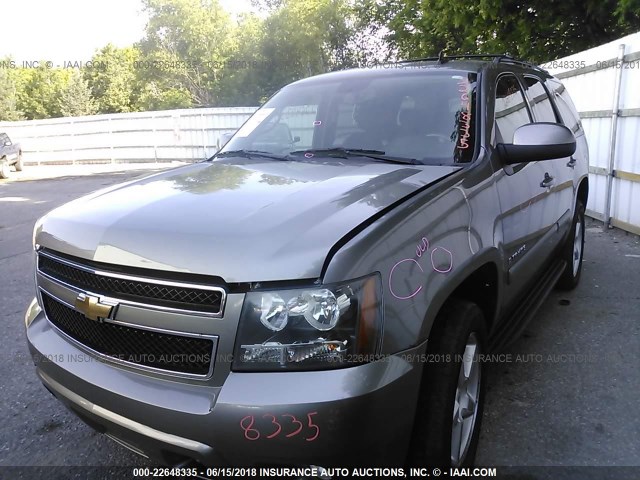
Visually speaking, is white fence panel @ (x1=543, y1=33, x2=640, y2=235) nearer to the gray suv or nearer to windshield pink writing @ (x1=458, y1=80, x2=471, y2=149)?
windshield pink writing @ (x1=458, y1=80, x2=471, y2=149)

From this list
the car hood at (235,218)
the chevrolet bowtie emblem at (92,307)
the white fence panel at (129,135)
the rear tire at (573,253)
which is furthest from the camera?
the white fence panel at (129,135)

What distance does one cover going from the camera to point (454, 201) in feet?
6.89

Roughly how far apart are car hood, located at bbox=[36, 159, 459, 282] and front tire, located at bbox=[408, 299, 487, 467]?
0.55m

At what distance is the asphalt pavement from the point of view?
2.46 meters

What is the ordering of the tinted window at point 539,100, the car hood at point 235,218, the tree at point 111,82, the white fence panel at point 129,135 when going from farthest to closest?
the tree at point 111,82, the white fence panel at point 129,135, the tinted window at point 539,100, the car hood at point 235,218

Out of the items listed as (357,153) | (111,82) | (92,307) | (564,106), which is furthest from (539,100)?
(111,82)

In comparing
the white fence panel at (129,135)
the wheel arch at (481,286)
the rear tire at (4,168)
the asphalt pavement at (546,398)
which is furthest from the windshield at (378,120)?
the rear tire at (4,168)

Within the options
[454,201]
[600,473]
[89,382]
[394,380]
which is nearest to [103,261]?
[89,382]

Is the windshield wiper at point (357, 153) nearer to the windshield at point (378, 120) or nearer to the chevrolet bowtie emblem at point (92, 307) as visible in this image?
the windshield at point (378, 120)

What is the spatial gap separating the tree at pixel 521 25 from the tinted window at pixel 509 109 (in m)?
8.25

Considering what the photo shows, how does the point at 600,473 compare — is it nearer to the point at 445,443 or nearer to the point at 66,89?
the point at 445,443

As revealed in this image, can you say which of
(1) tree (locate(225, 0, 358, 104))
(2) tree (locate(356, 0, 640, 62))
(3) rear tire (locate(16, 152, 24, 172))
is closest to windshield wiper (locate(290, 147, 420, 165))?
(2) tree (locate(356, 0, 640, 62))

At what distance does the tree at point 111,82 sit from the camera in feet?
154

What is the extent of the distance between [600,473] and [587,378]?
3.00 ft
